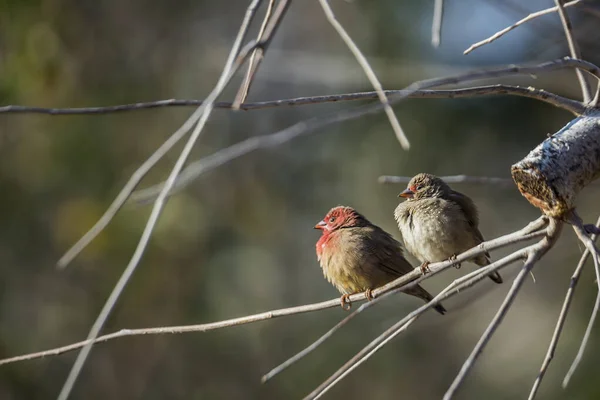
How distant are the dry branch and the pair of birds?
7.66 feet

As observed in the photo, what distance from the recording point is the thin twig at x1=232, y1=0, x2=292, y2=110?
6.90 ft

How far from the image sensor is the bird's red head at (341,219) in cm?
571

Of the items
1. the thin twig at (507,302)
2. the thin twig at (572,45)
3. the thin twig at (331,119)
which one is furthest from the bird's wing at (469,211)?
the thin twig at (331,119)

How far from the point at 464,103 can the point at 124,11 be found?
5.42 m

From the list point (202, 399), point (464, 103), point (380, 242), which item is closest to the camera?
point (380, 242)

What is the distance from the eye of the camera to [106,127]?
1194cm

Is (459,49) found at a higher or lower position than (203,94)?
higher

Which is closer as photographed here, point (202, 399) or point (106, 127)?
point (106, 127)

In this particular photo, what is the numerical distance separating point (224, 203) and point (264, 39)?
36.9 ft

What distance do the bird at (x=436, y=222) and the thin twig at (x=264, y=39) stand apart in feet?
9.26

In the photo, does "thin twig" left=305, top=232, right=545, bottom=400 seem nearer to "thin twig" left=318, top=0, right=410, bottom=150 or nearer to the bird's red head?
"thin twig" left=318, top=0, right=410, bottom=150

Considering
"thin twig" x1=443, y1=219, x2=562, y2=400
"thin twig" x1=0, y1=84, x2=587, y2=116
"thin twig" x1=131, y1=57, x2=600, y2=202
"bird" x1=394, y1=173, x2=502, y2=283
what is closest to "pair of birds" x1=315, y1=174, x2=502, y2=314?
"bird" x1=394, y1=173, x2=502, y2=283

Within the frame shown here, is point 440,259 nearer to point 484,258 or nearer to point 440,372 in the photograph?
point 484,258

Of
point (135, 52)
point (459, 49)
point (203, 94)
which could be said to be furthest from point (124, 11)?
point (459, 49)
